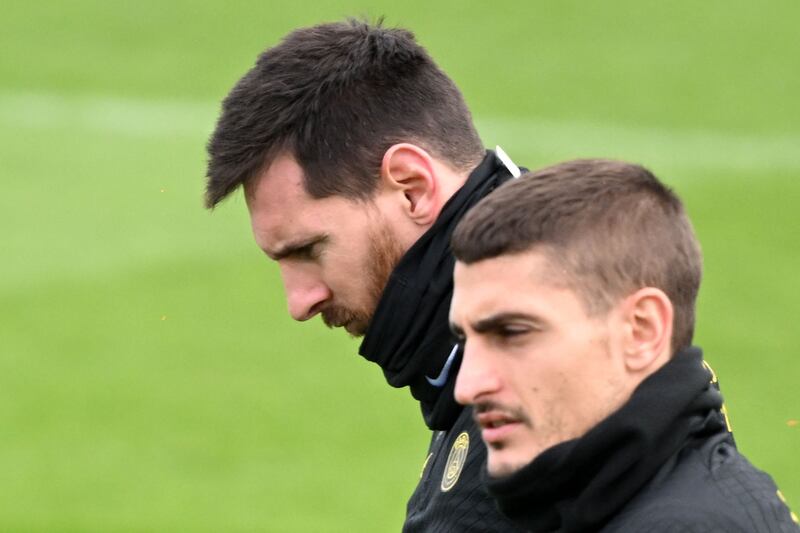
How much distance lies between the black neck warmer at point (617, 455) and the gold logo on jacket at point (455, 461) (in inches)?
23.4

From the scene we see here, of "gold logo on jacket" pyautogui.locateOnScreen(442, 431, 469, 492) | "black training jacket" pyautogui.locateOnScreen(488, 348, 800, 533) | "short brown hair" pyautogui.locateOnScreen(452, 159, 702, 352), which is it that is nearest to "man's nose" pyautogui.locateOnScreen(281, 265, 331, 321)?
"gold logo on jacket" pyautogui.locateOnScreen(442, 431, 469, 492)

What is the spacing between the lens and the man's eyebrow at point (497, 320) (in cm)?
215

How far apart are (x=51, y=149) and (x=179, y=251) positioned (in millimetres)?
1682

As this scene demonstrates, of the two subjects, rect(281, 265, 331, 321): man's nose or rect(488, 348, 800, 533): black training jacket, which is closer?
rect(488, 348, 800, 533): black training jacket

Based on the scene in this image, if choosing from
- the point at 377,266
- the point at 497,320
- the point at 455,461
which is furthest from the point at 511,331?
the point at 377,266

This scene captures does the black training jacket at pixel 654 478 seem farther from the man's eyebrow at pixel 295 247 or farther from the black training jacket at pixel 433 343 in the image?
the man's eyebrow at pixel 295 247

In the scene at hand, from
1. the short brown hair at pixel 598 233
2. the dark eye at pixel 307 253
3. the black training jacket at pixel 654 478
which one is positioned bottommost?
the black training jacket at pixel 654 478

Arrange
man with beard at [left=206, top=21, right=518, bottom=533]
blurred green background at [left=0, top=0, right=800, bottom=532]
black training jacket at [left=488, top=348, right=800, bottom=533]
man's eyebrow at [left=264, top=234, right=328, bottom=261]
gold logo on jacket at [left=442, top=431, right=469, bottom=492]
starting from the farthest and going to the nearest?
blurred green background at [left=0, top=0, right=800, bottom=532], man's eyebrow at [left=264, top=234, right=328, bottom=261], man with beard at [left=206, top=21, right=518, bottom=533], gold logo on jacket at [left=442, top=431, right=469, bottom=492], black training jacket at [left=488, top=348, right=800, bottom=533]

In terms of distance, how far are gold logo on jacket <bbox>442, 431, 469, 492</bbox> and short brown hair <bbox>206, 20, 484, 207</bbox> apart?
493mm

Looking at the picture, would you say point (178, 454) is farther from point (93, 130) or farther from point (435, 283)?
point (435, 283)

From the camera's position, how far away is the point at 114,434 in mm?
7672

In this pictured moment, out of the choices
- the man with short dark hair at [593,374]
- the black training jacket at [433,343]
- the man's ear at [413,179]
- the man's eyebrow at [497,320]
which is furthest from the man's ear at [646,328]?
the man's ear at [413,179]

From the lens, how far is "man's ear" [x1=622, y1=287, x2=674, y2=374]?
7.02 feet

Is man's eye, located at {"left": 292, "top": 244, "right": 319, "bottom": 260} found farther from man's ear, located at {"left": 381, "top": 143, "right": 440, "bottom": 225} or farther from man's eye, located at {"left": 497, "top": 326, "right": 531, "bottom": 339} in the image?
man's eye, located at {"left": 497, "top": 326, "right": 531, "bottom": 339}
